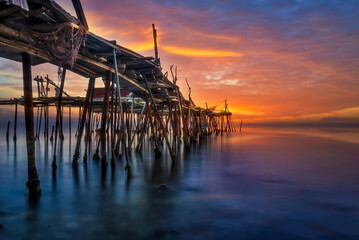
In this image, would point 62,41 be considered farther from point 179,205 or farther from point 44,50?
point 179,205

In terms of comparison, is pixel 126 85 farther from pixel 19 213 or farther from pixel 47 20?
pixel 19 213

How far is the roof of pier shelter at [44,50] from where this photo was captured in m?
4.39

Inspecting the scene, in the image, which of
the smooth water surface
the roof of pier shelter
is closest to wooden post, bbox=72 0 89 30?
the roof of pier shelter

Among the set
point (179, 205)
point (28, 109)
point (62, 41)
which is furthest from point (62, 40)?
point (179, 205)

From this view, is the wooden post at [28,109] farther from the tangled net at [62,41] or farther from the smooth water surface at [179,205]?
the smooth water surface at [179,205]

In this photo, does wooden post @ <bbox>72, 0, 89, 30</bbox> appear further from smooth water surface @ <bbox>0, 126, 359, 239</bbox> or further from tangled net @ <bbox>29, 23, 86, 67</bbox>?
smooth water surface @ <bbox>0, 126, 359, 239</bbox>

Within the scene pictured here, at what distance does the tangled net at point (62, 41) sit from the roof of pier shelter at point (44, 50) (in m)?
0.11

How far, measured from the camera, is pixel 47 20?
5102 millimetres

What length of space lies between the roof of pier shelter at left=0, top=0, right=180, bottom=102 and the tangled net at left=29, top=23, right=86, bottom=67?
0.36 feet

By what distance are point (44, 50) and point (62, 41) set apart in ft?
2.45

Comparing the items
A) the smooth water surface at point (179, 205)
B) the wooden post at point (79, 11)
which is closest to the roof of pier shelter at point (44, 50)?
the wooden post at point (79, 11)

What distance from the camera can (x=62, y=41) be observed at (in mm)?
Result: 5664

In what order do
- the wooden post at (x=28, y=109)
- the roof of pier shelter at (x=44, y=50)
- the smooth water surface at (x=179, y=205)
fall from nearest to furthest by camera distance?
the roof of pier shelter at (x=44, y=50) → the smooth water surface at (x=179, y=205) → the wooden post at (x=28, y=109)

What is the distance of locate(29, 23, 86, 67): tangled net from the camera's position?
17.6 ft
